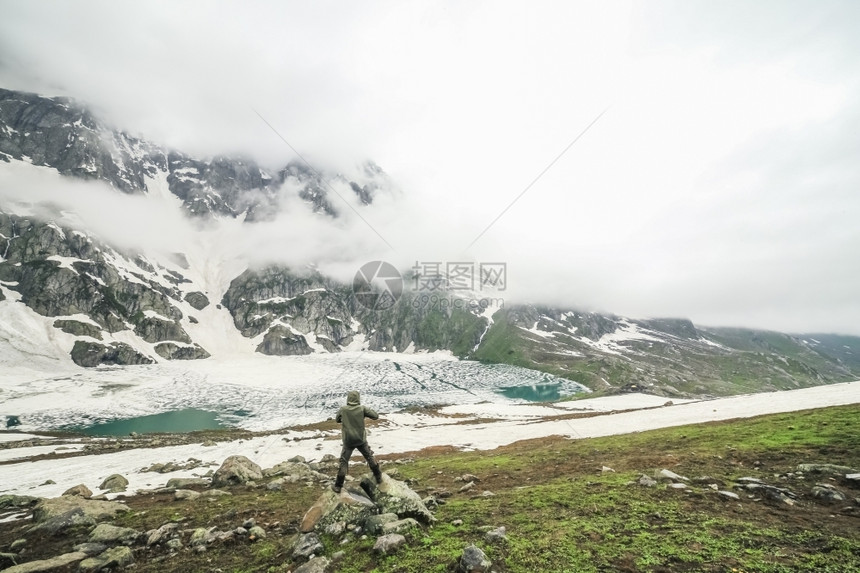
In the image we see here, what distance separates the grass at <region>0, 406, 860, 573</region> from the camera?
7879 millimetres

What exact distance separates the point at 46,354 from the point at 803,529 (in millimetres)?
276448

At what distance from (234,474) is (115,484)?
26.4 feet

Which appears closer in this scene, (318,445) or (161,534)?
Answer: (161,534)

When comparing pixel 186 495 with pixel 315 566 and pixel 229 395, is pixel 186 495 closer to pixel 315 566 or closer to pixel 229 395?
pixel 315 566

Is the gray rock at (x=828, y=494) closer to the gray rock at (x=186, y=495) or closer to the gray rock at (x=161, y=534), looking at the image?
the gray rock at (x=161, y=534)

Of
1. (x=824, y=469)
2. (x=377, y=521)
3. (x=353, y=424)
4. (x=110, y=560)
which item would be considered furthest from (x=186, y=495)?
(x=824, y=469)

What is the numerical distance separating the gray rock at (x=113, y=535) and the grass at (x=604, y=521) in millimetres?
1011

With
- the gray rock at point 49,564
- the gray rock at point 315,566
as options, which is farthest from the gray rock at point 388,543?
the gray rock at point 49,564

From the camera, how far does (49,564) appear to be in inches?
387

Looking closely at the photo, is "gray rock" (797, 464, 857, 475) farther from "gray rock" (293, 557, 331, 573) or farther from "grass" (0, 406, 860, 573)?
"gray rock" (293, 557, 331, 573)

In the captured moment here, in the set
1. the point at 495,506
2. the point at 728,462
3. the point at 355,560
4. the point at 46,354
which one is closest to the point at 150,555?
the point at 355,560

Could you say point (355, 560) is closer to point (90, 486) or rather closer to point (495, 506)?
point (495, 506)

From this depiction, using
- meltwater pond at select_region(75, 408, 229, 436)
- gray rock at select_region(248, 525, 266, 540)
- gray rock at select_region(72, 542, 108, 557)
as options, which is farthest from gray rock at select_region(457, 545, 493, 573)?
meltwater pond at select_region(75, 408, 229, 436)

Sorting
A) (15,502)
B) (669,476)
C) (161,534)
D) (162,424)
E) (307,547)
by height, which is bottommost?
(162,424)
